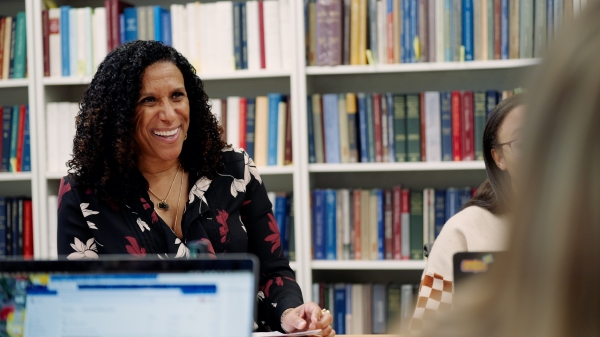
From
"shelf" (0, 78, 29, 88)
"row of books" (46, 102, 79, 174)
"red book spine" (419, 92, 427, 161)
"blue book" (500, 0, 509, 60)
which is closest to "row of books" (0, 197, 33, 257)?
"row of books" (46, 102, 79, 174)

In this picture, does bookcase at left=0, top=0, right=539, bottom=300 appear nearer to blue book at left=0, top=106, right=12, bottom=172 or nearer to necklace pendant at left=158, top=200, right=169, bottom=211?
blue book at left=0, top=106, right=12, bottom=172

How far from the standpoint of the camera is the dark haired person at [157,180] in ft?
5.64

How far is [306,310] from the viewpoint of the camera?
1.43 metres

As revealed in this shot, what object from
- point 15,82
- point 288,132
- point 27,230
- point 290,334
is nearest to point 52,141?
point 15,82

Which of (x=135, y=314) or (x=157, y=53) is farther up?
(x=157, y=53)

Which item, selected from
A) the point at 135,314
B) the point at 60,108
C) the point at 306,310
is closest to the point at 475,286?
the point at 135,314

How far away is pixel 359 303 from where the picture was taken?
2682mm

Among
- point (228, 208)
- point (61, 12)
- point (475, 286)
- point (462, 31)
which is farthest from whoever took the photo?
point (61, 12)

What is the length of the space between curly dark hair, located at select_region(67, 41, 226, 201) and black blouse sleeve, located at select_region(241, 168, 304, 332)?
0.13 metres

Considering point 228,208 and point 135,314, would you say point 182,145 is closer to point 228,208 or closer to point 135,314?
point 228,208

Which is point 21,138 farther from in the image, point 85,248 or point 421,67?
point 421,67

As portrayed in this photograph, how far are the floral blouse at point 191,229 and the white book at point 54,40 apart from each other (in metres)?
1.13

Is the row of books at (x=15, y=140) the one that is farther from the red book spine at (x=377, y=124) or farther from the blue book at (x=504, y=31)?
the blue book at (x=504, y=31)

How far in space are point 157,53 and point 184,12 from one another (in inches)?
35.3
